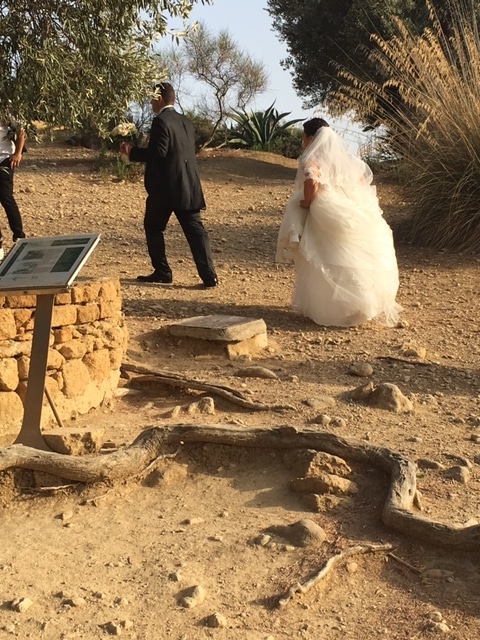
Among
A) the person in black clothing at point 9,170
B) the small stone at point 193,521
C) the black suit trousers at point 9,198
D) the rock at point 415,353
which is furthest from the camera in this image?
the black suit trousers at point 9,198

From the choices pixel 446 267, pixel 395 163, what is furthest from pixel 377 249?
pixel 395 163

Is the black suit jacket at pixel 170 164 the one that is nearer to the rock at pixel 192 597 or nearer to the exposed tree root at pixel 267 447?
the exposed tree root at pixel 267 447

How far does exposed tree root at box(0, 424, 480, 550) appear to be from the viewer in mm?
3520

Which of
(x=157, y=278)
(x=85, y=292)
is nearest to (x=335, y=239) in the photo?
(x=157, y=278)

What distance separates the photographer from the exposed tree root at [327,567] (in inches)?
124

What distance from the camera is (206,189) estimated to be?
13875 millimetres

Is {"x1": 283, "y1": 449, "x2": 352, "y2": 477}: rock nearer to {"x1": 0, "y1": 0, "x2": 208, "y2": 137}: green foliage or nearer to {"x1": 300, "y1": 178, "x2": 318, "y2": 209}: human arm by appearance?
{"x1": 0, "y1": 0, "x2": 208, "y2": 137}: green foliage

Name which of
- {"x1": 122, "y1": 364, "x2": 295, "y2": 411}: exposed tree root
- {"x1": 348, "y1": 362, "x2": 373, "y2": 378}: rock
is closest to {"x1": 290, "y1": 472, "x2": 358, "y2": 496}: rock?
{"x1": 122, "y1": 364, "x2": 295, "y2": 411}: exposed tree root

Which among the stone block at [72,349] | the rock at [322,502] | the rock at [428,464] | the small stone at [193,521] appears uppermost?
the stone block at [72,349]

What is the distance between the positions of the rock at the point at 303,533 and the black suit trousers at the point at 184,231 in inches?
181

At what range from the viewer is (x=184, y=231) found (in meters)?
7.94

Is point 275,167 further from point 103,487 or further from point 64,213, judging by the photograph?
point 103,487

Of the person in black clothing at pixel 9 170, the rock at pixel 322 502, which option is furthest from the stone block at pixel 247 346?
the person in black clothing at pixel 9 170

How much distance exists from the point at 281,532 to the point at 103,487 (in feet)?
2.76
